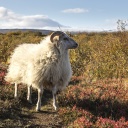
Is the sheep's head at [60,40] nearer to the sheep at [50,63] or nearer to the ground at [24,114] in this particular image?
the sheep at [50,63]

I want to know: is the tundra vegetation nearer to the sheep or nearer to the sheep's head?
the sheep

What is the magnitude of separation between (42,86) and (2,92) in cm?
189

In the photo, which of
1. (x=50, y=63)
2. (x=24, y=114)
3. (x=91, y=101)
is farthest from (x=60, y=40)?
(x=24, y=114)

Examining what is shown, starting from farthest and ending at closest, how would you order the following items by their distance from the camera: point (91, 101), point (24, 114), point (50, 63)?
point (91, 101) < point (50, 63) < point (24, 114)

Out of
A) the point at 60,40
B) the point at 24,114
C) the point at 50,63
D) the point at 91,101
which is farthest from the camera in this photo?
the point at 91,101

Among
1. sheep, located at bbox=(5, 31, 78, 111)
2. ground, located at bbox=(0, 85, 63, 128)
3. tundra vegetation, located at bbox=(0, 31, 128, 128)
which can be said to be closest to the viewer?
ground, located at bbox=(0, 85, 63, 128)

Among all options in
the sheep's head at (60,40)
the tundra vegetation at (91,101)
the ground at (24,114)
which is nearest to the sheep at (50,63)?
the sheep's head at (60,40)

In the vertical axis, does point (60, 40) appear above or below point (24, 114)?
above

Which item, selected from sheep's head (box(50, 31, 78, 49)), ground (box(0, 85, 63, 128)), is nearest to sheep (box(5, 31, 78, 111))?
sheep's head (box(50, 31, 78, 49))

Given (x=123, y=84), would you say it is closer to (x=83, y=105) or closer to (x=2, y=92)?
(x=83, y=105)

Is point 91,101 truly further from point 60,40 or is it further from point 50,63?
point 60,40

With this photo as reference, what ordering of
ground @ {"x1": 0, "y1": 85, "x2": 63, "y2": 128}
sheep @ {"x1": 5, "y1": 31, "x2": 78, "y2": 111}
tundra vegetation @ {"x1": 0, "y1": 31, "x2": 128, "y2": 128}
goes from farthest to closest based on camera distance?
sheep @ {"x1": 5, "y1": 31, "x2": 78, "y2": 111}
tundra vegetation @ {"x1": 0, "y1": 31, "x2": 128, "y2": 128}
ground @ {"x1": 0, "y1": 85, "x2": 63, "y2": 128}

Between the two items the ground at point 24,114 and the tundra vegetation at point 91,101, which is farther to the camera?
the tundra vegetation at point 91,101

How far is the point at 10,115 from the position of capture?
877 cm
